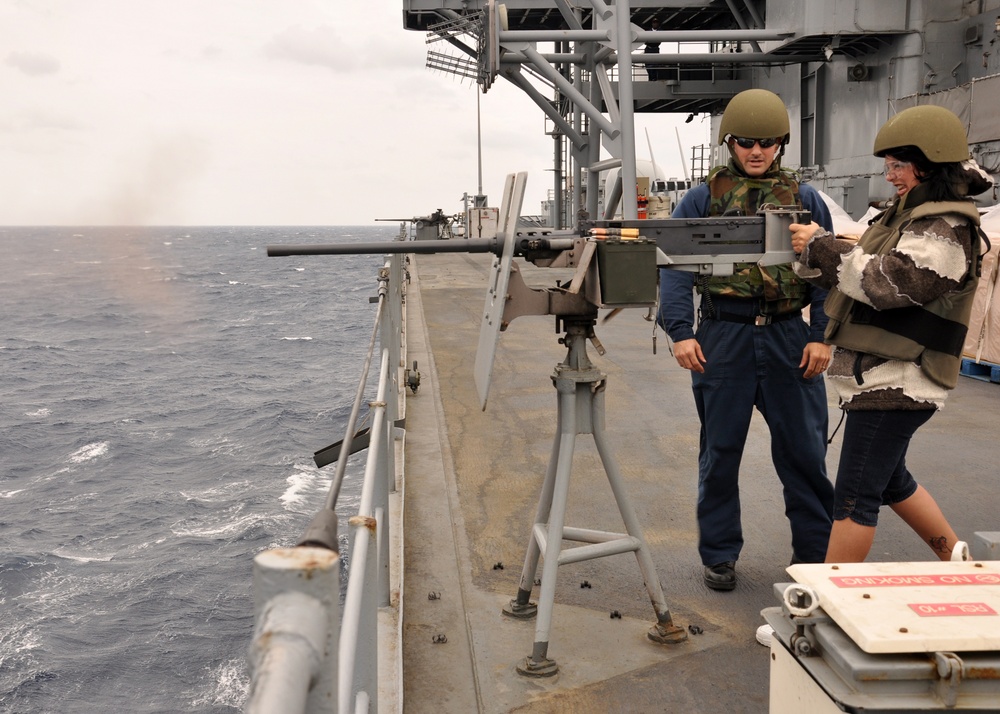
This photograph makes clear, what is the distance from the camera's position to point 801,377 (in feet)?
13.0

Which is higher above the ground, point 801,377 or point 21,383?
point 801,377

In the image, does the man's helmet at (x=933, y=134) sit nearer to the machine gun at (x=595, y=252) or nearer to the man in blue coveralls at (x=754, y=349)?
the machine gun at (x=595, y=252)

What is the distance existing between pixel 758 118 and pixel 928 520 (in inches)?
66.8

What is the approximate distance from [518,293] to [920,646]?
68.9 inches

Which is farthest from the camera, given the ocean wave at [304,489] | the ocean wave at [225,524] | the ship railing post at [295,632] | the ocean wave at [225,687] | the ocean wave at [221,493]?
the ocean wave at [221,493]

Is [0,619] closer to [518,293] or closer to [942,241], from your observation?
[518,293]

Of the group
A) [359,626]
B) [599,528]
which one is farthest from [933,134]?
[599,528]

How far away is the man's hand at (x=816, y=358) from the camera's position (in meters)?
3.83

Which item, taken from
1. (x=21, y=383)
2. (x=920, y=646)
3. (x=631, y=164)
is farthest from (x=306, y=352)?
(x=920, y=646)

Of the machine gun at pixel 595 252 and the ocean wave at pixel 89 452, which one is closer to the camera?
the machine gun at pixel 595 252

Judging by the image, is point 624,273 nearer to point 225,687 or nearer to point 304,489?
point 225,687

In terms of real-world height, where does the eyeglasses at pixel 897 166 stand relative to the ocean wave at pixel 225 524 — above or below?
above

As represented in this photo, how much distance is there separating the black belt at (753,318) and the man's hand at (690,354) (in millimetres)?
168

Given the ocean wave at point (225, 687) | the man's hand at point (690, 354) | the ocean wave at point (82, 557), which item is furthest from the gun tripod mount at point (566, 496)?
the ocean wave at point (82, 557)
